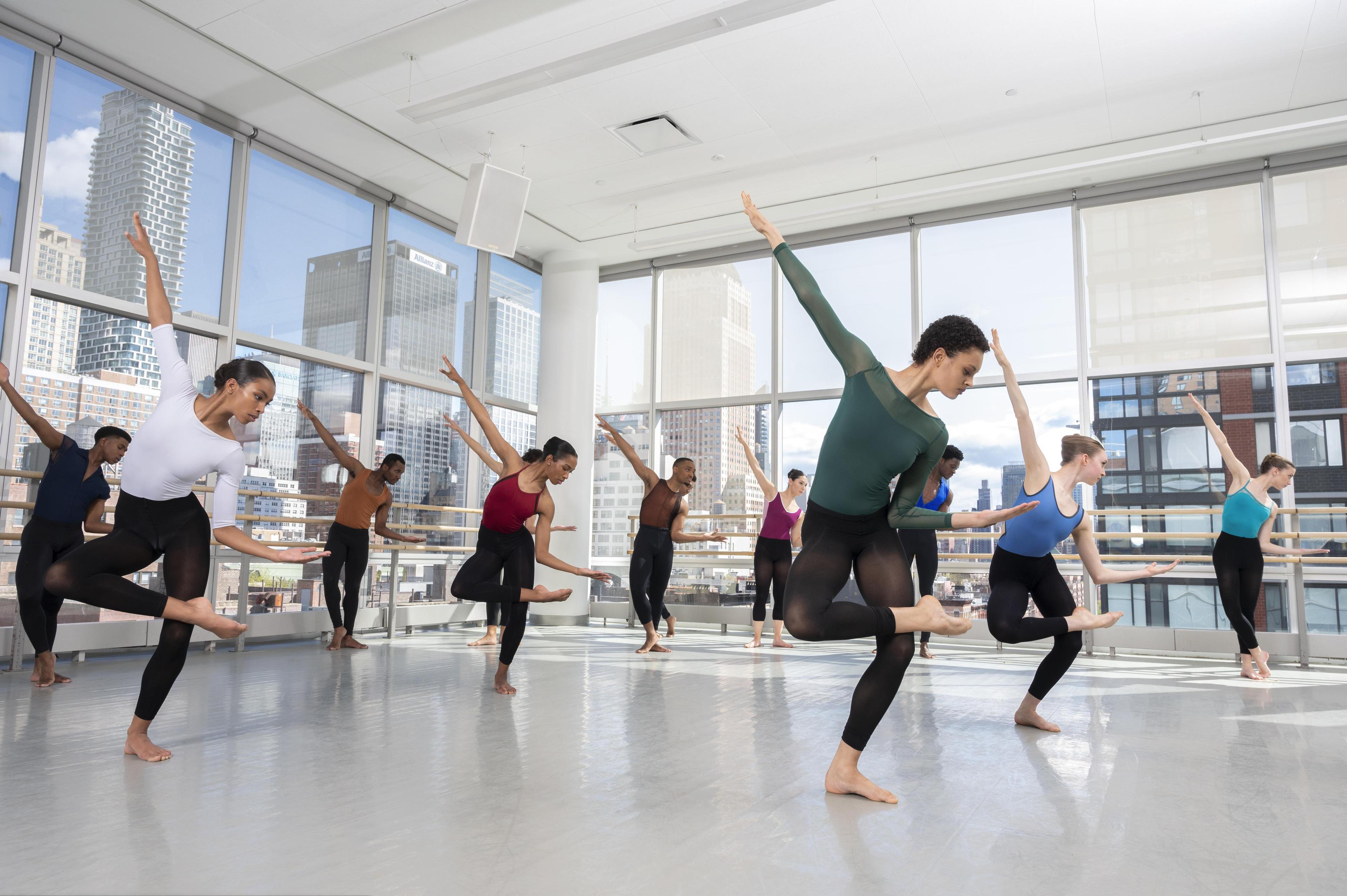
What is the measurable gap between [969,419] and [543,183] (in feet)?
15.1

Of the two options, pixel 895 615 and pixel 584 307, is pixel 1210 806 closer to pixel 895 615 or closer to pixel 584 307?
pixel 895 615

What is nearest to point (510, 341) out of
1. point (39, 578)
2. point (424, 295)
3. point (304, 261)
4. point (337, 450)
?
point (424, 295)

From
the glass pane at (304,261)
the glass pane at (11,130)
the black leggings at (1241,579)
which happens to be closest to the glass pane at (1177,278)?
the black leggings at (1241,579)

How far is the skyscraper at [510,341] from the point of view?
29.6 ft

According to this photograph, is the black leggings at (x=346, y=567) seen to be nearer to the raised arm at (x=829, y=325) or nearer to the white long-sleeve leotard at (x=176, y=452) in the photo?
the white long-sleeve leotard at (x=176, y=452)

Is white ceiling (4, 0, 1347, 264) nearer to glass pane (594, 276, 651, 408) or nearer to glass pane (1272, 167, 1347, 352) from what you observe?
glass pane (1272, 167, 1347, 352)

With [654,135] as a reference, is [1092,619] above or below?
below

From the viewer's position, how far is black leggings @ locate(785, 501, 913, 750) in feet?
7.54

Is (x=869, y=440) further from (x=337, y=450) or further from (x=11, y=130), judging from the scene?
(x=11, y=130)

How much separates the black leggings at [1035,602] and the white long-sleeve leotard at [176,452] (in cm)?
280

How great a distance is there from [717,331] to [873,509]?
7033 millimetres

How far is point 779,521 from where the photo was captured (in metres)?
6.32

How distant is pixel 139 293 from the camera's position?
19.5ft

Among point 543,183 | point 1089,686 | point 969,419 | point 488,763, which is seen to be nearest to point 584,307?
point 543,183
